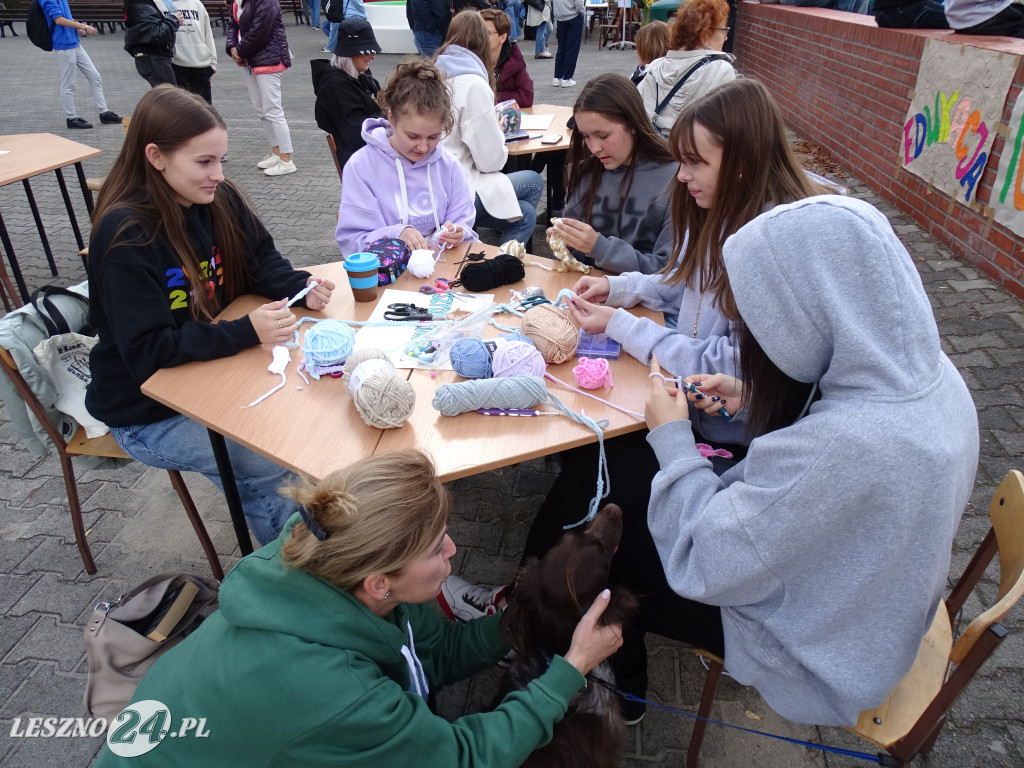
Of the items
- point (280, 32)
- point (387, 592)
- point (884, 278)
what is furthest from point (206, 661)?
point (280, 32)

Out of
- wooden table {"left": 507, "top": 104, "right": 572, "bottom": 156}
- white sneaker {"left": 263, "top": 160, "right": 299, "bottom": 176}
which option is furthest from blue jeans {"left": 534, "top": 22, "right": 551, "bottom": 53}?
wooden table {"left": 507, "top": 104, "right": 572, "bottom": 156}

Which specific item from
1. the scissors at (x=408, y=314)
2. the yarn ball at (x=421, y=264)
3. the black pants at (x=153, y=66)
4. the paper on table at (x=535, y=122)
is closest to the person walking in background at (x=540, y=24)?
the black pants at (x=153, y=66)

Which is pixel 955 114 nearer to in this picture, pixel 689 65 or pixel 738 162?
pixel 689 65

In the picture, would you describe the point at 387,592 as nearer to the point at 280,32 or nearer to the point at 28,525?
the point at 28,525

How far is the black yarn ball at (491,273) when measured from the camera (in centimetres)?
240

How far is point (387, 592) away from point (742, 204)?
1499 millimetres

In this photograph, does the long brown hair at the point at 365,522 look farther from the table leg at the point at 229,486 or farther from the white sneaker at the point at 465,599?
the white sneaker at the point at 465,599

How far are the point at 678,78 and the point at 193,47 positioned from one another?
5109 mm

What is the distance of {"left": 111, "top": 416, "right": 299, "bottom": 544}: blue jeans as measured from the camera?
211cm

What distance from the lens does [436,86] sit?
2727 mm

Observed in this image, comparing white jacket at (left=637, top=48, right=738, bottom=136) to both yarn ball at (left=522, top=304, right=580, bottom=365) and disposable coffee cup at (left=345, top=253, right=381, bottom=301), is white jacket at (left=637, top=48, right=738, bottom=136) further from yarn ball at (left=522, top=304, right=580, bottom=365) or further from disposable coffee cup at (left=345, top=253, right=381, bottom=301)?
yarn ball at (left=522, top=304, right=580, bottom=365)

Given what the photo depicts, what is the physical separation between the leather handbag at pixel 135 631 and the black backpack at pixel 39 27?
783 cm

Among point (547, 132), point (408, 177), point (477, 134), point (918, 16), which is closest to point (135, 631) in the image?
point (408, 177)

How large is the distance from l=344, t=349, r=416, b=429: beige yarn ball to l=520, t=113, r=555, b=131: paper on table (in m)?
3.82
